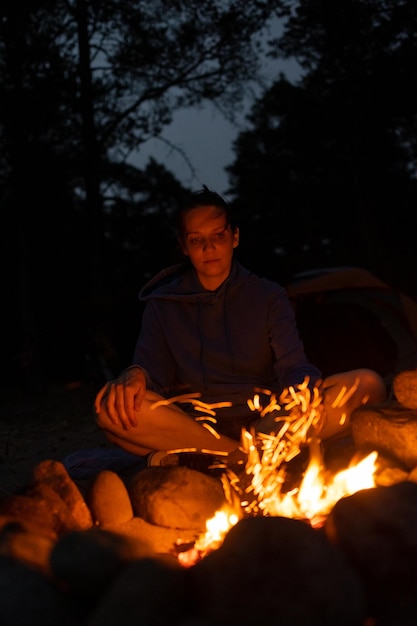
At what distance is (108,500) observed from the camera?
2.96 metres

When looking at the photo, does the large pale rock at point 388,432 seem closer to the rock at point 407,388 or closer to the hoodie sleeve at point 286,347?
the rock at point 407,388

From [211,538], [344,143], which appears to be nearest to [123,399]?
[211,538]

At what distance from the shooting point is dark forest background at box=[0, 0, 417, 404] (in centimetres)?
830

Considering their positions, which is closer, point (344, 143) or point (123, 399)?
point (123, 399)

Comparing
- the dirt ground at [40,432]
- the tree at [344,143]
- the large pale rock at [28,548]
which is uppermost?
the tree at [344,143]

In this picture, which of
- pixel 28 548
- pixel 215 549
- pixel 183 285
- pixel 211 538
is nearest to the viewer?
pixel 28 548

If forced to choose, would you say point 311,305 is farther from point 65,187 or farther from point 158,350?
point 65,187

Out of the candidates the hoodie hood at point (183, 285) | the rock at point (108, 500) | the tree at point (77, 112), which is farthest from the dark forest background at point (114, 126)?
the rock at point (108, 500)

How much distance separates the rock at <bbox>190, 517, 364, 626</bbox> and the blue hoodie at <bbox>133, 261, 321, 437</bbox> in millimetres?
1571

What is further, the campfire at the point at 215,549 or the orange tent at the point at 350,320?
the orange tent at the point at 350,320

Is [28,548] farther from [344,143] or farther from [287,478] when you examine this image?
[344,143]

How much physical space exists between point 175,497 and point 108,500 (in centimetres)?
27

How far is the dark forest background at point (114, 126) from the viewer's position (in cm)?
830

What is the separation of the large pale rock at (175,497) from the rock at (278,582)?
87 cm
